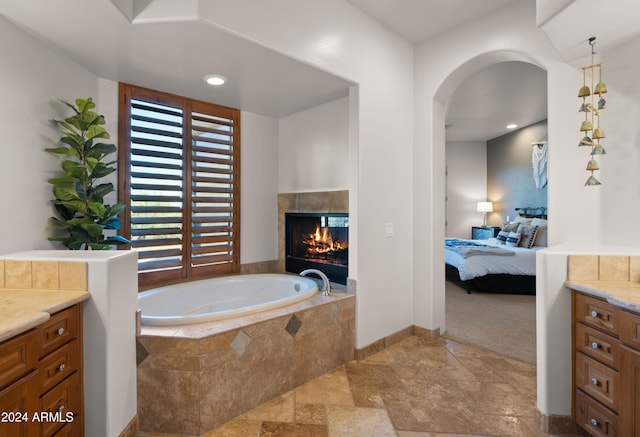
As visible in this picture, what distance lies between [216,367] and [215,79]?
2.12 metres

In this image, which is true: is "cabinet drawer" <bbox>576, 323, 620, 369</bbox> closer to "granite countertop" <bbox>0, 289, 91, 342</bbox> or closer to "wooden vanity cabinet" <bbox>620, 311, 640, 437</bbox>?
"wooden vanity cabinet" <bbox>620, 311, 640, 437</bbox>

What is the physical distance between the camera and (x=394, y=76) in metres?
3.03

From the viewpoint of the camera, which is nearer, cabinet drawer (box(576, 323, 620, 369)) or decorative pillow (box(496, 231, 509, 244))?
cabinet drawer (box(576, 323, 620, 369))

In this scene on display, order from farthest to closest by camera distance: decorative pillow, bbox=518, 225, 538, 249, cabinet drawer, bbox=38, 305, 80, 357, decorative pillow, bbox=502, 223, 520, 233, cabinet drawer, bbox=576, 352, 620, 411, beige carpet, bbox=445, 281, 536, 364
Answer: decorative pillow, bbox=502, 223, 520, 233 < decorative pillow, bbox=518, 225, 538, 249 < beige carpet, bbox=445, 281, 536, 364 < cabinet drawer, bbox=576, 352, 620, 411 < cabinet drawer, bbox=38, 305, 80, 357

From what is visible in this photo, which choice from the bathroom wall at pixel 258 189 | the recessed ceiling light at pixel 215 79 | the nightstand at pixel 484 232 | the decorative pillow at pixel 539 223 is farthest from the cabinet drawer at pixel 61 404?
the nightstand at pixel 484 232

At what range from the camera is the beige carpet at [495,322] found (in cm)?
301

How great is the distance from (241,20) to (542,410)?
2.88 m

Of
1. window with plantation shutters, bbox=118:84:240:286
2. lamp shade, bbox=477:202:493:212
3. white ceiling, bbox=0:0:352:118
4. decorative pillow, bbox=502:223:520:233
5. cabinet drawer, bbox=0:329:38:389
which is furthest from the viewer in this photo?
lamp shade, bbox=477:202:493:212

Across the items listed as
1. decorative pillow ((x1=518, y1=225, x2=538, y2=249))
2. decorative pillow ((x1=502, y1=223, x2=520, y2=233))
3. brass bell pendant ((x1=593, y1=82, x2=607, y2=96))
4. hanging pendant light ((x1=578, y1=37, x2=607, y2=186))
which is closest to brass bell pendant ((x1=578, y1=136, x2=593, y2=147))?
hanging pendant light ((x1=578, y1=37, x2=607, y2=186))

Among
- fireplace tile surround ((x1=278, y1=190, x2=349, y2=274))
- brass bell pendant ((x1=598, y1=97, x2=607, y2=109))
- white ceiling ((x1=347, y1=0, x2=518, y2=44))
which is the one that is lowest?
fireplace tile surround ((x1=278, y1=190, x2=349, y2=274))

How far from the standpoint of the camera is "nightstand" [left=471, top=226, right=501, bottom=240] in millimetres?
7218

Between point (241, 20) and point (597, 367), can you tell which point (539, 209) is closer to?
point (597, 367)

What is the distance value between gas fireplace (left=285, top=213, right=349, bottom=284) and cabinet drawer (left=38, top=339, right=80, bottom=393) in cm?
206

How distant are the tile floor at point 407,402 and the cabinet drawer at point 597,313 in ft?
2.36
